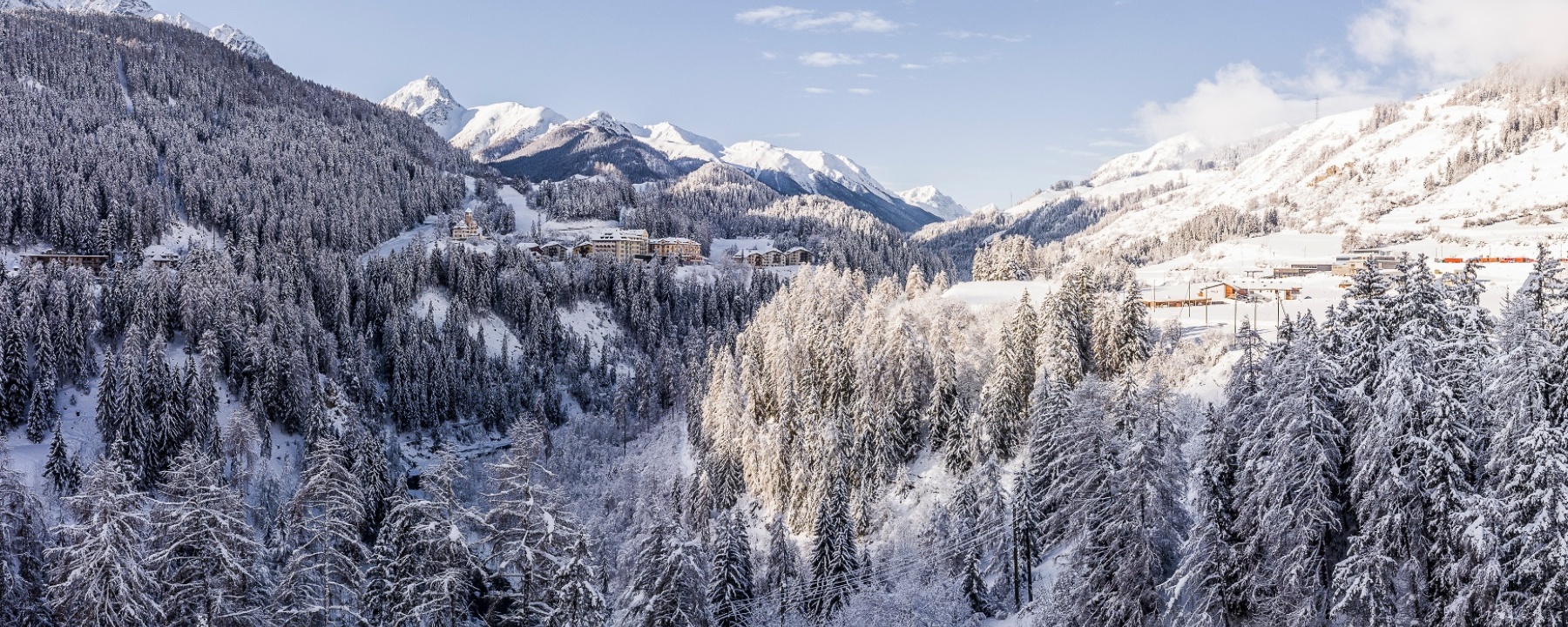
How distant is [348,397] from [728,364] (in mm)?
49838

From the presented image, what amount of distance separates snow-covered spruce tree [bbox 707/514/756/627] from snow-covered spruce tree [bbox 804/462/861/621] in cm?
397

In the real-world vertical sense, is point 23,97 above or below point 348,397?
above

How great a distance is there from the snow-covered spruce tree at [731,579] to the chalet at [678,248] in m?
122

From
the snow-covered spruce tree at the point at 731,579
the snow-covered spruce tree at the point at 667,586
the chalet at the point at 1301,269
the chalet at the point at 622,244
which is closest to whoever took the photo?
the snow-covered spruce tree at the point at 667,586

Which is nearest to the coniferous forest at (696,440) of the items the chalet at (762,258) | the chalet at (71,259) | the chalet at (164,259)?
the chalet at (164,259)

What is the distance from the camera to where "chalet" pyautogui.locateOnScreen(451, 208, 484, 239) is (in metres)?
154

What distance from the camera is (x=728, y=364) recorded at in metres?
69.1

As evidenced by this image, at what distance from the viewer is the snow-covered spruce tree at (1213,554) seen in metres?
27.2

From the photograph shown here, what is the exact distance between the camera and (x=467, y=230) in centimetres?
15475

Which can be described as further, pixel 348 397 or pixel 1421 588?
pixel 348 397

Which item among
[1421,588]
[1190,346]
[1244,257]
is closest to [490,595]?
[1421,588]

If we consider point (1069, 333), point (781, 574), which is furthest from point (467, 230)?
point (1069, 333)

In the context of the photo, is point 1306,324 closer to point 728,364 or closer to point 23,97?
point 728,364

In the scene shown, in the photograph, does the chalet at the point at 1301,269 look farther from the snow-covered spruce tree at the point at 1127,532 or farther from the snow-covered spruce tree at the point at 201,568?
the snow-covered spruce tree at the point at 201,568
